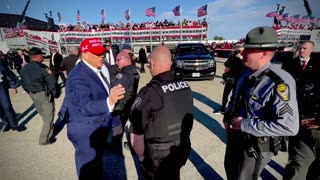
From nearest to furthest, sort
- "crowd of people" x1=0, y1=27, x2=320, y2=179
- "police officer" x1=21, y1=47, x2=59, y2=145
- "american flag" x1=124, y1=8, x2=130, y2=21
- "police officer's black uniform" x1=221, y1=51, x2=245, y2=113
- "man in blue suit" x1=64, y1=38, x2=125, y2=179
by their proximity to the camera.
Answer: "crowd of people" x1=0, y1=27, x2=320, y2=179 → "man in blue suit" x1=64, y1=38, x2=125, y2=179 → "police officer" x1=21, y1=47, x2=59, y2=145 → "police officer's black uniform" x1=221, y1=51, x2=245, y2=113 → "american flag" x1=124, y1=8, x2=130, y2=21

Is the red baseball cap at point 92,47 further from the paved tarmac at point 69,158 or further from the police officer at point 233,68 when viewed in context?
the police officer at point 233,68

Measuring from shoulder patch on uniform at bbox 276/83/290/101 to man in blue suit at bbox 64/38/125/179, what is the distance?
1.37m

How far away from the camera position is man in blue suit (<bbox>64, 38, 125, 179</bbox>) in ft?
6.37

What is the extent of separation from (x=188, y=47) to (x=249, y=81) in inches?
375

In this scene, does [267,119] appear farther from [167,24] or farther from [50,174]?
[167,24]

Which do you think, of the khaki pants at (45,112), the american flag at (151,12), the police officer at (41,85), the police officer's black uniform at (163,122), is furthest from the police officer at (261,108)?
the american flag at (151,12)

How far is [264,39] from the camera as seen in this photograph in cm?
170

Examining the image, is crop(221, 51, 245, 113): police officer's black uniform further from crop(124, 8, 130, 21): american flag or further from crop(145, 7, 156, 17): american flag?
crop(124, 8, 130, 21): american flag

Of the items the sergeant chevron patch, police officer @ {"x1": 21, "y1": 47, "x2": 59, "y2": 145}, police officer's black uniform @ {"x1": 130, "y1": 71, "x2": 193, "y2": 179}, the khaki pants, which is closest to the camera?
the sergeant chevron patch

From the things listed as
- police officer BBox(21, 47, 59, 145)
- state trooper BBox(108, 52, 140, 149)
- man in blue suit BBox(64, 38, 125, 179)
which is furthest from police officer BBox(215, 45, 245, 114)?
police officer BBox(21, 47, 59, 145)

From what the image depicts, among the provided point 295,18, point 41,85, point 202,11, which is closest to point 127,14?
point 202,11

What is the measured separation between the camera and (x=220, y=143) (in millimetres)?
4016

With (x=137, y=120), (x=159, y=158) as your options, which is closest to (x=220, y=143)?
(x=159, y=158)

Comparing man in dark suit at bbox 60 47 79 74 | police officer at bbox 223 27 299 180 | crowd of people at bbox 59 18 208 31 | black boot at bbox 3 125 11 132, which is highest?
crowd of people at bbox 59 18 208 31
